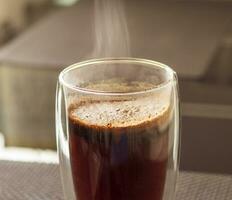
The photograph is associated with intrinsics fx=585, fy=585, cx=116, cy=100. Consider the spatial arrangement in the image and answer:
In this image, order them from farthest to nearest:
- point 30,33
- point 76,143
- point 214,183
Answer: point 30,33 < point 214,183 < point 76,143

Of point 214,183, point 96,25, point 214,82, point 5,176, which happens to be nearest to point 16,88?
point 96,25

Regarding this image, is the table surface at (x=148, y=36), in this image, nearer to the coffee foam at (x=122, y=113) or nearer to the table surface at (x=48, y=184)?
the table surface at (x=48, y=184)

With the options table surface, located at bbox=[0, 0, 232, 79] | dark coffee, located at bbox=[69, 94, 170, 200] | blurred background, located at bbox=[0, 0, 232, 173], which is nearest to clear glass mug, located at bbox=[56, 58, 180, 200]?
dark coffee, located at bbox=[69, 94, 170, 200]

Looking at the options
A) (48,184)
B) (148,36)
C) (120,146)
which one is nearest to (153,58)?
(148,36)

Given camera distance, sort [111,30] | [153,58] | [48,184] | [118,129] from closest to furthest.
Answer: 1. [118,129]
2. [48,184]
3. [153,58]
4. [111,30]

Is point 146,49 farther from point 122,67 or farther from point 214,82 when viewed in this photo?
point 122,67

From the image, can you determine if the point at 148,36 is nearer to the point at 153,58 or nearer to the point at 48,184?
the point at 153,58
